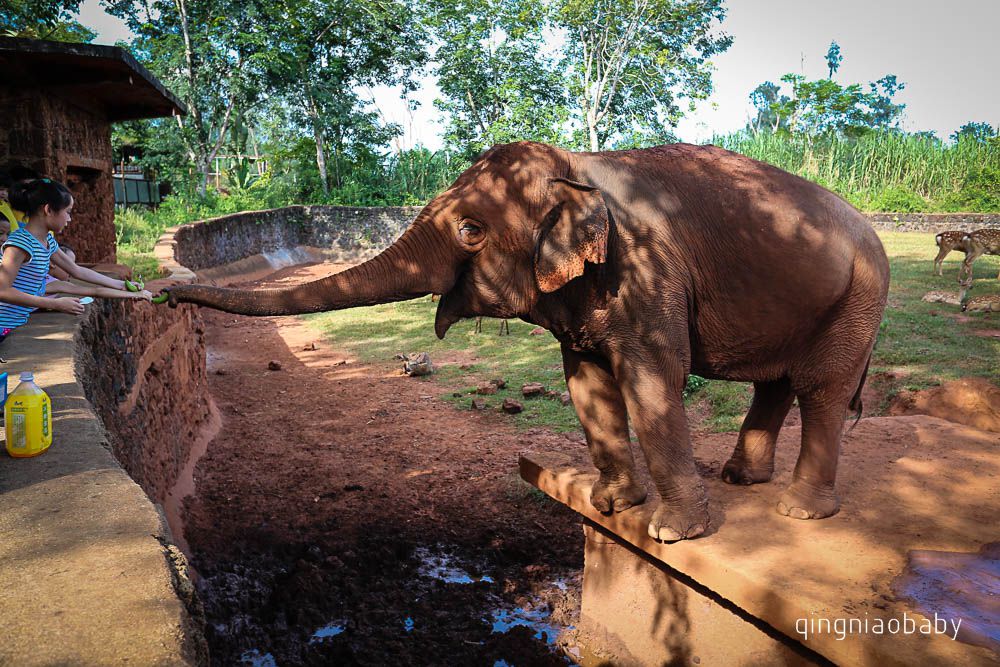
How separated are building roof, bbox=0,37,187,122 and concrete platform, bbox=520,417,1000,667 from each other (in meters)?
5.17

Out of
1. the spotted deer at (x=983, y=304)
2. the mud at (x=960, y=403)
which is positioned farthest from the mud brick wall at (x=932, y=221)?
the mud at (x=960, y=403)

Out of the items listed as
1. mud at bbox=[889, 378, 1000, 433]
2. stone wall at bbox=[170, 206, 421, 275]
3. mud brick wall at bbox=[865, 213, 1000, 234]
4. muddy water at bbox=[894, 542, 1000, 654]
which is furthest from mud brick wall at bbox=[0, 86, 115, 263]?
mud brick wall at bbox=[865, 213, 1000, 234]

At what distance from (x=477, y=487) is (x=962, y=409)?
4.32 m

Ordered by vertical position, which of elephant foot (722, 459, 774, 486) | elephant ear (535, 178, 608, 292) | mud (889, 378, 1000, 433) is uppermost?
elephant ear (535, 178, 608, 292)

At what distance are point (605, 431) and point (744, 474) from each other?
90 cm

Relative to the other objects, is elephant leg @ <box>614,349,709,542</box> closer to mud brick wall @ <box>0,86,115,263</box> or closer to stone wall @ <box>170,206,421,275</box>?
mud brick wall @ <box>0,86,115,263</box>

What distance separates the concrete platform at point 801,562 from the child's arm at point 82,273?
2890 millimetres

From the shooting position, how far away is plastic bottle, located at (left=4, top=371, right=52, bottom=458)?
10.4 feet

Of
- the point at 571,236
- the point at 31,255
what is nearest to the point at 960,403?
the point at 571,236

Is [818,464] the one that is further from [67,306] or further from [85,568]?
[67,306]

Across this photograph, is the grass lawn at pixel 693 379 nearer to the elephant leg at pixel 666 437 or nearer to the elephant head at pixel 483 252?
the elephant leg at pixel 666 437

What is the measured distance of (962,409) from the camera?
6.74 metres

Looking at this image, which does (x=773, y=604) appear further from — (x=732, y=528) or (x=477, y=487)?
(x=477, y=487)

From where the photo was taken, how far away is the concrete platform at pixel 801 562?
2.99 m
